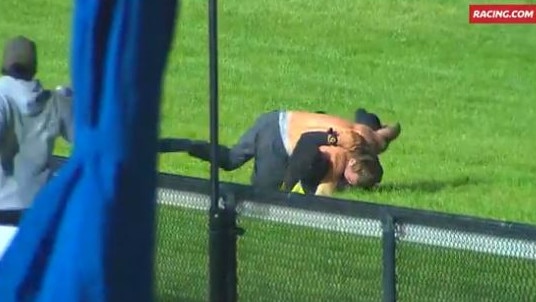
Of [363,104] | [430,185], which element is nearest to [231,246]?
[430,185]

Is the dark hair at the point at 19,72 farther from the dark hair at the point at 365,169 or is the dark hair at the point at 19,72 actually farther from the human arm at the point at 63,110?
the dark hair at the point at 365,169

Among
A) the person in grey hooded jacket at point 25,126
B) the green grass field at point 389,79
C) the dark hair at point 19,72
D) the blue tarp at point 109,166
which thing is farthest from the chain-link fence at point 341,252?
the green grass field at point 389,79

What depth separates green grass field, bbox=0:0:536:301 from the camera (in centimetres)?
559

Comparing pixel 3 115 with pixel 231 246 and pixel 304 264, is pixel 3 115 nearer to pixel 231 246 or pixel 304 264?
pixel 231 246

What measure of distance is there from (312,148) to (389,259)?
15.2 ft

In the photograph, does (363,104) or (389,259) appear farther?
(363,104)

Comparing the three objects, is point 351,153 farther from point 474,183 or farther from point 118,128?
point 118,128

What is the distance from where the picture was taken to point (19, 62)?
6730mm

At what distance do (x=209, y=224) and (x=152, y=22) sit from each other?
181 inches

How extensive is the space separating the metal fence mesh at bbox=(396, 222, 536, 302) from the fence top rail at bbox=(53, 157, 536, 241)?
0.11 feet

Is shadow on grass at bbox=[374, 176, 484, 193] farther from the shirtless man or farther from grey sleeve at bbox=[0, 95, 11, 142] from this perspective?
grey sleeve at bbox=[0, 95, 11, 142]

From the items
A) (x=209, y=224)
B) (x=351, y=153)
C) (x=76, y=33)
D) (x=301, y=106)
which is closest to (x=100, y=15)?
(x=76, y=33)

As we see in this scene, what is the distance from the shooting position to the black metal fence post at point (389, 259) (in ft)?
17.1

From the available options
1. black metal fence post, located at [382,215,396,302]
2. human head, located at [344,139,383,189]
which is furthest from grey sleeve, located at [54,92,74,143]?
human head, located at [344,139,383,189]
